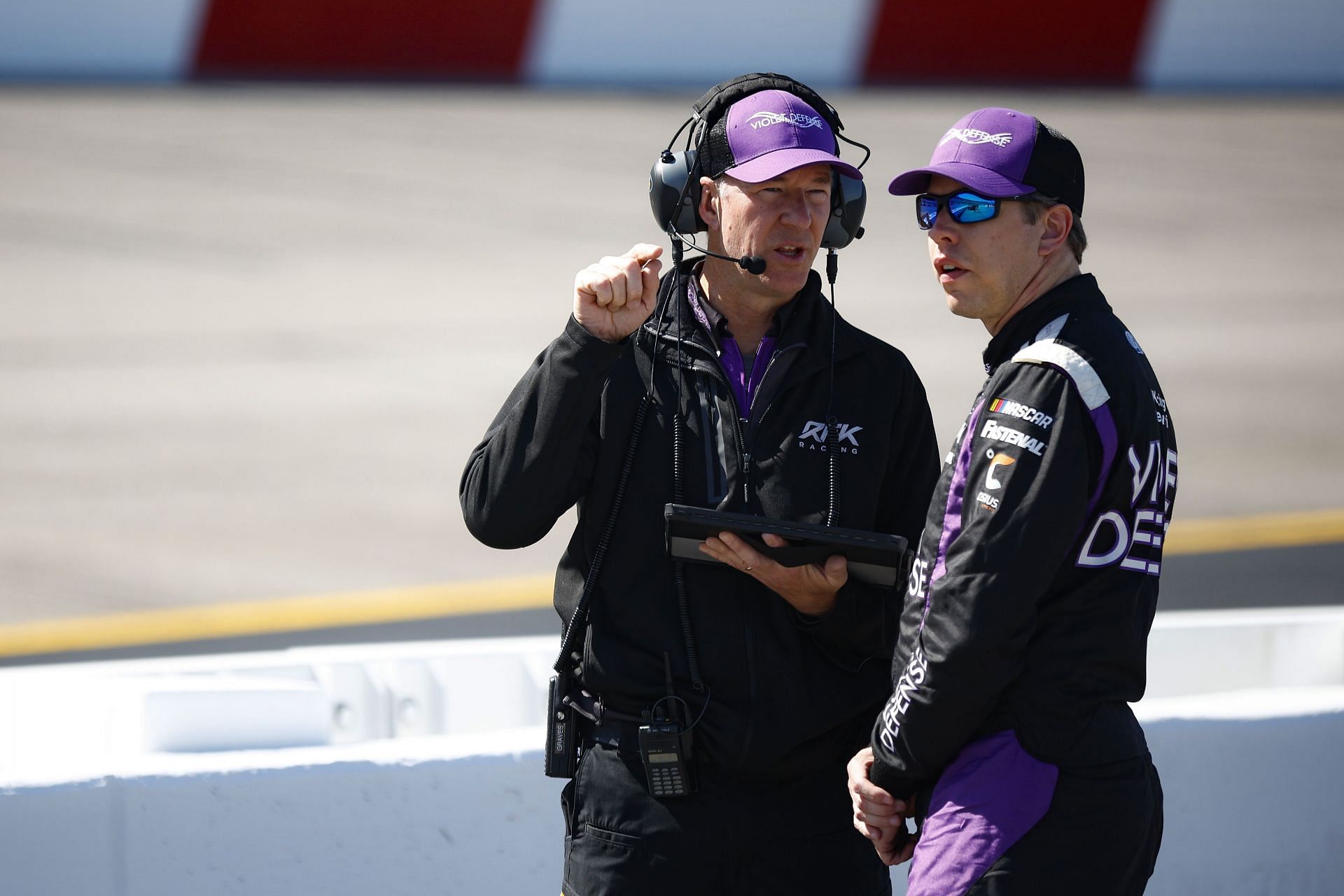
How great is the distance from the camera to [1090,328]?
201cm

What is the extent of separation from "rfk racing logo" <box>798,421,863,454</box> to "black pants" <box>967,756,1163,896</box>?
64cm

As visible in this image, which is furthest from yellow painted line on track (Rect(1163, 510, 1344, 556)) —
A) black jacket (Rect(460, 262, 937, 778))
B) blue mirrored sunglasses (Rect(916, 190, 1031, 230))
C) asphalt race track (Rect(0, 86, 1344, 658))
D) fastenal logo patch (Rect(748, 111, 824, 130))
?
blue mirrored sunglasses (Rect(916, 190, 1031, 230))

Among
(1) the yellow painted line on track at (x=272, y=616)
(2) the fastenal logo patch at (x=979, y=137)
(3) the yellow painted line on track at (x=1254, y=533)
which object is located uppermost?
(2) the fastenal logo patch at (x=979, y=137)

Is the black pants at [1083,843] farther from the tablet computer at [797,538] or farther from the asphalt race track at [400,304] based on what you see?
the asphalt race track at [400,304]

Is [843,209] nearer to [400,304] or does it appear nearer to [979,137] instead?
[979,137]

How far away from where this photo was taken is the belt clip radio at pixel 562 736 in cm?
235

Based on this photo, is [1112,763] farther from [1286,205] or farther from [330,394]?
[1286,205]

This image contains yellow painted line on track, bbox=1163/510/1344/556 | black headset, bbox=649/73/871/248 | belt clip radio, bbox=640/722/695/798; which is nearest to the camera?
belt clip radio, bbox=640/722/695/798

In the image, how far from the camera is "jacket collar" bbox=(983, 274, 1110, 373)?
2059mm

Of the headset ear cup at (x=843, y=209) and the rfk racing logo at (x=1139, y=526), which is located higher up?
the headset ear cup at (x=843, y=209)

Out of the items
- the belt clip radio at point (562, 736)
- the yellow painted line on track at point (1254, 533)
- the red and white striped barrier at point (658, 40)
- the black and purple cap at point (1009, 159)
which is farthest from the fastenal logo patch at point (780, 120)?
the red and white striped barrier at point (658, 40)

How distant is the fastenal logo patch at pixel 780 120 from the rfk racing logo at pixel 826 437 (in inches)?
19.1

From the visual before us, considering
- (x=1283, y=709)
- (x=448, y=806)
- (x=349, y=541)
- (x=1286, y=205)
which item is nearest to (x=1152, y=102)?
(x=1286, y=205)

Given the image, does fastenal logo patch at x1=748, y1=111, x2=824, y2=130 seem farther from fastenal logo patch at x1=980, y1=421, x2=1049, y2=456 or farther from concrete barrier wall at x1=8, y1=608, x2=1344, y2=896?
concrete barrier wall at x1=8, y1=608, x2=1344, y2=896
